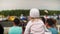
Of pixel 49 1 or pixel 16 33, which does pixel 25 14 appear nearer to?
pixel 49 1

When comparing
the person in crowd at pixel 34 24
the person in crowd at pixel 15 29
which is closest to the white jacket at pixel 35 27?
the person in crowd at pixel 34 24

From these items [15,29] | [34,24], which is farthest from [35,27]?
[15,29]

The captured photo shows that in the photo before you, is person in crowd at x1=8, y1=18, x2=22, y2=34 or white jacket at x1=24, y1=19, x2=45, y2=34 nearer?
white jacket at x1=24, y1=19, x2=45, y2=34

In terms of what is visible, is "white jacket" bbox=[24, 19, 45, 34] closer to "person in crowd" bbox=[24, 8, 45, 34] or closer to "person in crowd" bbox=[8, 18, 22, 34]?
"person in crowd" bbox=[24, 8, 45, 34]

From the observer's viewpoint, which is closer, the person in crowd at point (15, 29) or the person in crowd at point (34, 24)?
the person in crowd at point (34, 24)

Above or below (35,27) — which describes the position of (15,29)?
below

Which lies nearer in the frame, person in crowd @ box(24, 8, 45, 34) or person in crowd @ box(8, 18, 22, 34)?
person in crowd @ box(24, 8, 45, 34)

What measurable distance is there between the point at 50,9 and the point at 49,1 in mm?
1303

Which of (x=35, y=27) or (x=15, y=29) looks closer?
(x=35, y=27)

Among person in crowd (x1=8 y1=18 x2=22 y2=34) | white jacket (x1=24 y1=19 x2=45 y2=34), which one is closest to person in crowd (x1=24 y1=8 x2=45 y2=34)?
white jacket (x1=24 y1=19 x2=45 y2=34)

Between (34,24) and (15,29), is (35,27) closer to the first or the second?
(34,24)

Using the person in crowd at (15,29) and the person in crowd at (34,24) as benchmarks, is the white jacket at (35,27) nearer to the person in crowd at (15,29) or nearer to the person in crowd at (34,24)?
the person in crowd at (34,24)

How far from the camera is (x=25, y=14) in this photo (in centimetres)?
2009

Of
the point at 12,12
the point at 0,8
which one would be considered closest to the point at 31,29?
the point at 12,12
